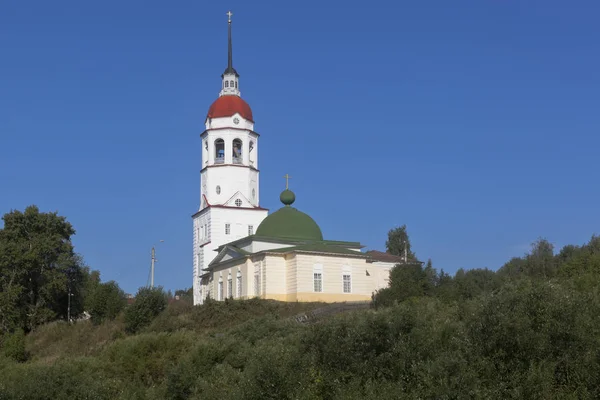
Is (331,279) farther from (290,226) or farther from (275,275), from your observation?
(290,226)

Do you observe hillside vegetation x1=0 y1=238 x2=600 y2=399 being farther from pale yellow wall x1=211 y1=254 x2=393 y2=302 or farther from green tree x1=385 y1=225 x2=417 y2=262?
green tree x1=385 y1=225 x2=417 y2=262

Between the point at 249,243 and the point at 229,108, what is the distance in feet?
46.4

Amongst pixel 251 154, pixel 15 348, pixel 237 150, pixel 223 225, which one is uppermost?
pixel 237 150

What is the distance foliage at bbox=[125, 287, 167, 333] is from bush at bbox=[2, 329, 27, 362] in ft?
18.9

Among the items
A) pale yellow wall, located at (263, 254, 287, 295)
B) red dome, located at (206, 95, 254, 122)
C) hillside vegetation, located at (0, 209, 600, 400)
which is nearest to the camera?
hillside vegetation, located at (0, 209, 600, 400)

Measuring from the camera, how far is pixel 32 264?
188ft

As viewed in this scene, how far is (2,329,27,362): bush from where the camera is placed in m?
48.3

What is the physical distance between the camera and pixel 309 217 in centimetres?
6341

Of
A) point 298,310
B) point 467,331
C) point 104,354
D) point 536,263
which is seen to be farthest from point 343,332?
point 536,263

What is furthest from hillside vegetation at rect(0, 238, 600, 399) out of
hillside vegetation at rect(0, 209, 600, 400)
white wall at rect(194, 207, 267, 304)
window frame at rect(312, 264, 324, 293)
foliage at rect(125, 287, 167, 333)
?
white wall at rect(194, 207, 267, 304)

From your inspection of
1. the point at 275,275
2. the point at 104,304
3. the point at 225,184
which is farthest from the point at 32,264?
the point at 225,184

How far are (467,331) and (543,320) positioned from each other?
2.18m

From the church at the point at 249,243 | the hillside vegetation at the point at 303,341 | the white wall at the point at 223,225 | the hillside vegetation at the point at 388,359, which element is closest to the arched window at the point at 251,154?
the church at the point at 249,243

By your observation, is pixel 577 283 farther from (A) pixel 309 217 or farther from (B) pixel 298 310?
(A) pixel 309 217
